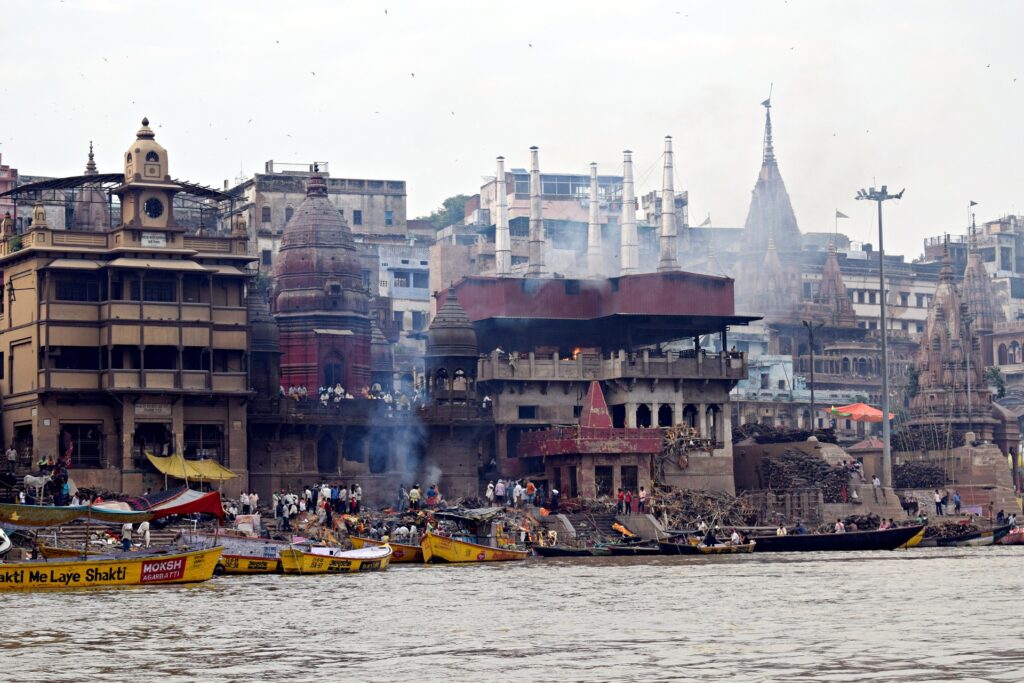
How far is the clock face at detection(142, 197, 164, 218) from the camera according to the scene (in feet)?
254

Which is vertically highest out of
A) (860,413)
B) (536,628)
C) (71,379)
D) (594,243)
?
(594,243)

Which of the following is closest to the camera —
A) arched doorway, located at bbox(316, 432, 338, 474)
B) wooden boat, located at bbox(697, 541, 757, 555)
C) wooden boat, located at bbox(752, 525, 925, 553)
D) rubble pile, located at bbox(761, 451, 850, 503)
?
wooden boat, located at bbox(697, 541, 757, 555)

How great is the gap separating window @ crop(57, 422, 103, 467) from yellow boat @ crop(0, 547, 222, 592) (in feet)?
72.2

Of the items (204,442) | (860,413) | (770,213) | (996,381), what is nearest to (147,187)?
(204,442)

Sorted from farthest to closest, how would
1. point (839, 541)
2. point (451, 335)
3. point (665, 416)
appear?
1. point (665, 416)
2. point (451, 335)
3. point (839, 541)

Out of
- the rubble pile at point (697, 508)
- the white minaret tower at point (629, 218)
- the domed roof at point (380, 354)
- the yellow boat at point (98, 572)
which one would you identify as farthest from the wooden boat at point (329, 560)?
the white minaret tower at point (629, 218)

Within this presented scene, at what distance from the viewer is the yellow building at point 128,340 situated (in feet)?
244

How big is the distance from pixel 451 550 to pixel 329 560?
7.48m

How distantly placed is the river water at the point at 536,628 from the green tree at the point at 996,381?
86638 mm

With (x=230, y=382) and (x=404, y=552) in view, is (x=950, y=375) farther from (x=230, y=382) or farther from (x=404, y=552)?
(x=404, y=552)

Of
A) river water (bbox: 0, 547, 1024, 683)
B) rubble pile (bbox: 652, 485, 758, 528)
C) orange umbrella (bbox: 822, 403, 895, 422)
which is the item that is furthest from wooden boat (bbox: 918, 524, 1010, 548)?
orange umbrella (bbox: 822, 403, 895, 422)

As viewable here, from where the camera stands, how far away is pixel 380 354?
4016 inches

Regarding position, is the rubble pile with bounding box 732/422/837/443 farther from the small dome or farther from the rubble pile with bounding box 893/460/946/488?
the small dome

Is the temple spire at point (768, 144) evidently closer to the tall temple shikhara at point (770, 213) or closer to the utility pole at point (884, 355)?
the tall temple shikhara at point (770, 213)
